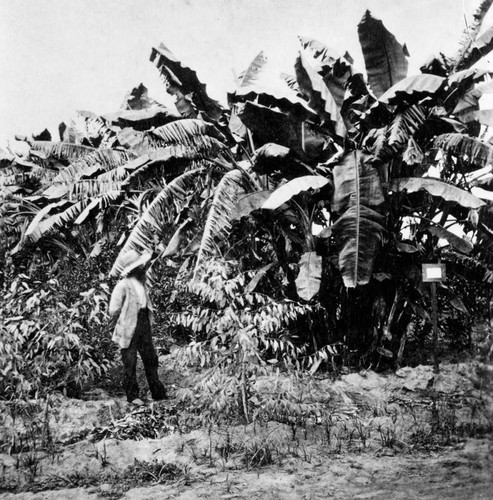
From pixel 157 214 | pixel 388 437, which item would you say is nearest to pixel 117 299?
pixel 157 214

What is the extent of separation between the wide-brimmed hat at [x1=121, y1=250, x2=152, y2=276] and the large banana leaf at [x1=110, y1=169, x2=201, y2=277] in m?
0.09

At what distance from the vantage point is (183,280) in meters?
7.12

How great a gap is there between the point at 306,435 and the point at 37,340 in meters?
3.17

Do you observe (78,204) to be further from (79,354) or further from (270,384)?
(270,384)

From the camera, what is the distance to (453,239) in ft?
22.1

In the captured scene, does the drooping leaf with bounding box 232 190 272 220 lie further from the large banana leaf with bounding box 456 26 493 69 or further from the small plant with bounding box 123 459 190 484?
the large banana leaf with bounding box 456 26 493 69

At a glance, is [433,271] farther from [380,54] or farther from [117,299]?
[117,299]

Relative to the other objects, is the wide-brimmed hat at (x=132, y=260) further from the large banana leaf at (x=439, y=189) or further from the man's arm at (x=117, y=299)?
the large banana leaf at (x=439, y=189)

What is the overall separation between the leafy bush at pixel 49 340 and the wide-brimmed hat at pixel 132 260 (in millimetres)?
736

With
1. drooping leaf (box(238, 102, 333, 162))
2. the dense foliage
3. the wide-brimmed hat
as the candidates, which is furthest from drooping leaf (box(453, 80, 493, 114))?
the wide-brimmed hat

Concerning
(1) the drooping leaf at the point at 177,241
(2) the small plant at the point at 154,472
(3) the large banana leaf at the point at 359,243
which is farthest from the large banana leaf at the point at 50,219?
(2) the small plant at the point at 154,472

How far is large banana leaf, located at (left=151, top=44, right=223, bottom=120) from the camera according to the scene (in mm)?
7625

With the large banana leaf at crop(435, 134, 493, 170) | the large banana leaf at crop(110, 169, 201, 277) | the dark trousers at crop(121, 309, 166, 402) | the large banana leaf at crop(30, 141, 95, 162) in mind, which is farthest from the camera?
the large banana leaf at crop(30, 141, 95, 162)

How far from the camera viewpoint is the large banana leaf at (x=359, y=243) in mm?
6328
